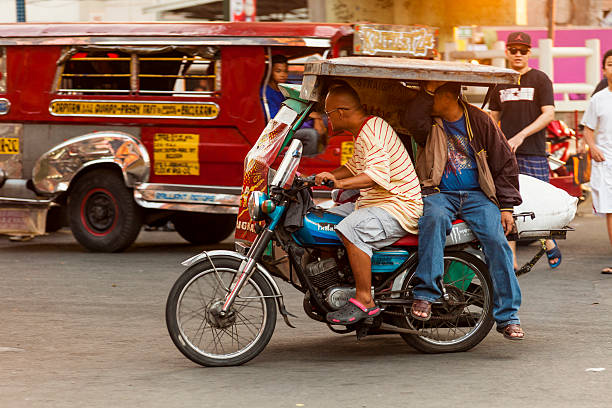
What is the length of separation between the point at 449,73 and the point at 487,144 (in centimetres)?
52

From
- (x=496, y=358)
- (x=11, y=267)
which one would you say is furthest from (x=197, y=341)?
(x=11, y=267)

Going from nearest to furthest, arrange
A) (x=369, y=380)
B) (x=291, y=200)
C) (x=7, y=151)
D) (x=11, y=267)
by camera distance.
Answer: (x=369, y=380) < (x=291, y=200) < (x=11, y=267) < (x=7, y=151)

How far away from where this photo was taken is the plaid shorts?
28.2ft

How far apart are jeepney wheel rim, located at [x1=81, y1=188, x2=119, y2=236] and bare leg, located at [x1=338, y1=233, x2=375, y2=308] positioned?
209 inches

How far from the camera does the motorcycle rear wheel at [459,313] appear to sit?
5.86 metres

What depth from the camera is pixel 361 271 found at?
5.54 m

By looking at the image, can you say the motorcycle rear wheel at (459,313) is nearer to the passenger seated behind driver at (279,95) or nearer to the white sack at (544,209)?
the white sack at (544,209)

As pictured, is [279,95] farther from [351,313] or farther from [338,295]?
[351,313]

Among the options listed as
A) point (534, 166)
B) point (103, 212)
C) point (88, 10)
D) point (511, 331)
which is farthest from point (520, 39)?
point (88, 10)

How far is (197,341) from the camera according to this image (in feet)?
18.3

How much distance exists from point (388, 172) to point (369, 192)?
24 cm

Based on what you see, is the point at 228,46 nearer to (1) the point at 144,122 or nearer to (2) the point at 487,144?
(1) the point at 144,122

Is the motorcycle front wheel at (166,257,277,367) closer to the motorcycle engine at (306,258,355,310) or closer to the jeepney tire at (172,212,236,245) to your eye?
the motorcycle engine at (306,258,355,310)

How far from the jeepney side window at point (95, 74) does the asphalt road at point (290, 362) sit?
2.54m
